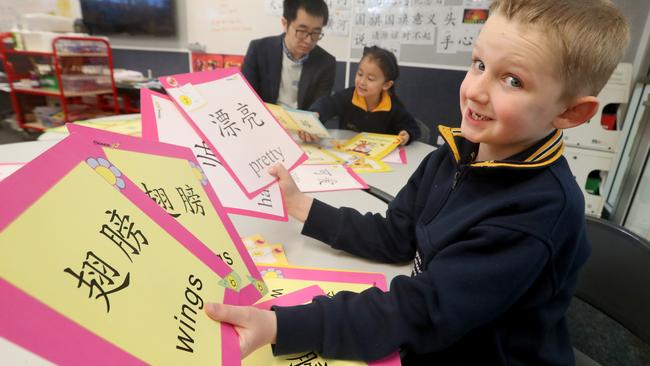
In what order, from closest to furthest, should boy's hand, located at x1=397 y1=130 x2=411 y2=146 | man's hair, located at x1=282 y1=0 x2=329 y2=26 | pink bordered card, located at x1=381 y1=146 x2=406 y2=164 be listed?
pink bordered card, located at x1=381 y1=146 x2=406 y2=164 < boy's hand, located at x1=397 y1=130 x2=411 y2=146 < man's hair, located at x1=282 y1=0 x2=329 y2=26

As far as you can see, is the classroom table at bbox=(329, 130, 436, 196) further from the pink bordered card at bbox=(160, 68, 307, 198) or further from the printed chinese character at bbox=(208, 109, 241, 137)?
the printed chinese character at bbox=(208, 109, 241, 137)

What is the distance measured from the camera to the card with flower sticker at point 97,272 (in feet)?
0.83

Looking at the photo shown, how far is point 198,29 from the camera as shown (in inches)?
129

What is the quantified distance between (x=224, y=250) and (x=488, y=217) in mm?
364

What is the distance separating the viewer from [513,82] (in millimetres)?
507

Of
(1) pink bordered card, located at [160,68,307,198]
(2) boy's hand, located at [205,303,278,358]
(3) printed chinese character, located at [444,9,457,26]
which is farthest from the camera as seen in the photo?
(3) printed chinese character, located at [444,9,457,26]

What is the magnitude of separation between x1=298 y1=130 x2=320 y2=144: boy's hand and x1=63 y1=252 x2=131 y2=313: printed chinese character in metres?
1.15

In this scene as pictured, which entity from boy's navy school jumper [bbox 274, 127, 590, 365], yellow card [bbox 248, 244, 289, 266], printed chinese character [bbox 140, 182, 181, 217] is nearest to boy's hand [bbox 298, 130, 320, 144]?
yellow card [bbox 248, 244, 289, 266]

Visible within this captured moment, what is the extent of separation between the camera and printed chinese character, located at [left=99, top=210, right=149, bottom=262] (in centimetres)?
32

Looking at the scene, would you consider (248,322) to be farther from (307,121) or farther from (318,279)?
(307,121)

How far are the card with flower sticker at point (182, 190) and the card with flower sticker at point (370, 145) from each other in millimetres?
926

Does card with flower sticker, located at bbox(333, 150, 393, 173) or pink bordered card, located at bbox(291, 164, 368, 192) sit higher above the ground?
pink bordered card, located at bbox(291, 164, 368, 192)

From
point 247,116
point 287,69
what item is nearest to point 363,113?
point 287,69

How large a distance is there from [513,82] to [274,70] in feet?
5.14
